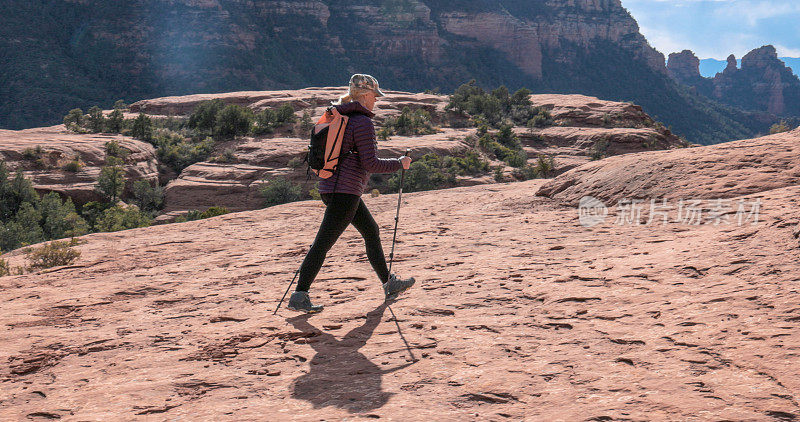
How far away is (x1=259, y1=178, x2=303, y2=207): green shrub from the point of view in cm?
1973

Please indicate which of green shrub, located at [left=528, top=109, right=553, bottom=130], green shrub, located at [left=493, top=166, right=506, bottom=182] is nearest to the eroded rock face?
green shrub, located at [left=528, top=109, right=553, bottom=130]

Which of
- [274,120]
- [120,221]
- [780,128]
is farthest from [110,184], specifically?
[780,128]

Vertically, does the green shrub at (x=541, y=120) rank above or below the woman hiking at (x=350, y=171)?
above

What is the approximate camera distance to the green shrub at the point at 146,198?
20.2m

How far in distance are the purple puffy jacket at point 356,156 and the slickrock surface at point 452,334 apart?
3.62ft

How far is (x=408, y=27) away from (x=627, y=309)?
85.2m

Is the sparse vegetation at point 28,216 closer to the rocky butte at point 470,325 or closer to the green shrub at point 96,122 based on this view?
the rocky butte at point 470,325

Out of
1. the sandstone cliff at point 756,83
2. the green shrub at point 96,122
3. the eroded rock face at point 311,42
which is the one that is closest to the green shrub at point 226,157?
the green shrub at point 96,122

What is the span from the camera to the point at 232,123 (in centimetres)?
2775

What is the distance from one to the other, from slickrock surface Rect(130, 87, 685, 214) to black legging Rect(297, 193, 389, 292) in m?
16.3

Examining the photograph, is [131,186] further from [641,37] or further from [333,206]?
[641,37]

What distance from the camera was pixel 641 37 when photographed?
94750mm

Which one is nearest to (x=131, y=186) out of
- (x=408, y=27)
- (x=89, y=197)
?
(x=89, y=197)

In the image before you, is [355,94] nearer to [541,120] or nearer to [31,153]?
[31,153]
